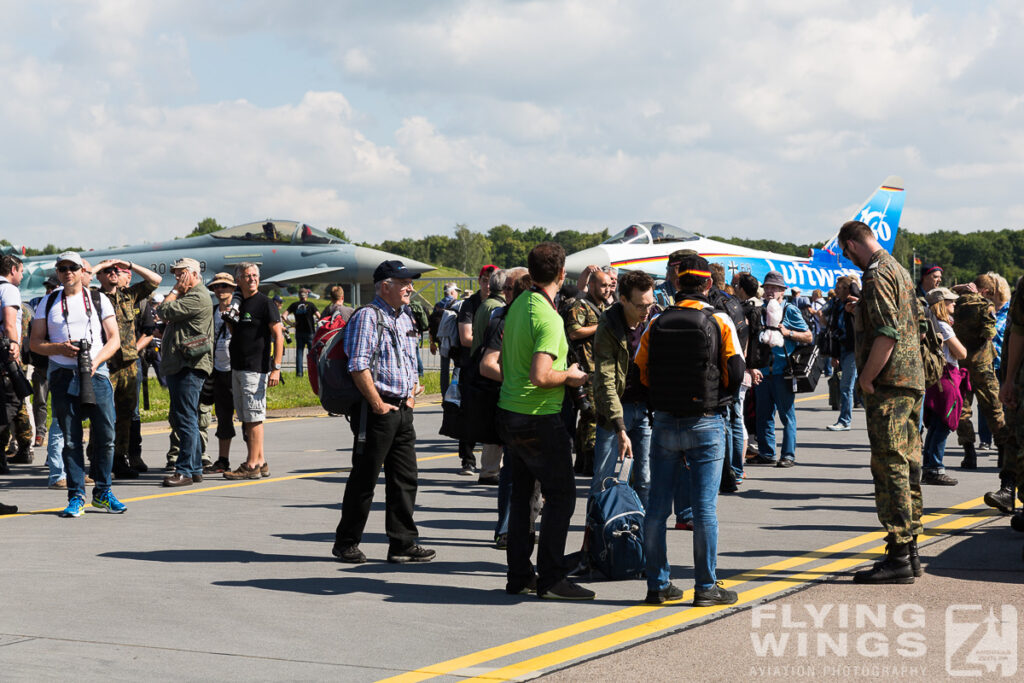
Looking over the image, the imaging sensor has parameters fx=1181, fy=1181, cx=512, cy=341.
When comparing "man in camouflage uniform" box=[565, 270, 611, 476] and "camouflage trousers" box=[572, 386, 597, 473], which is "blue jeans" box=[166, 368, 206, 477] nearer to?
"camouflage trousers" box=[572, 386, 597, 473]

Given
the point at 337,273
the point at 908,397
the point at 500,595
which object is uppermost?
the point at 337,273

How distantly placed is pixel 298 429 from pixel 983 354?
9.33 m

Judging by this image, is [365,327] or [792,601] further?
[365,327]

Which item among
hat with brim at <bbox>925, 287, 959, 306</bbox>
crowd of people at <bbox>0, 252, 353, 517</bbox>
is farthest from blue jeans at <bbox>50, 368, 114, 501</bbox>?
hat with brim at <bbox>925, 287, 959, 306</bbox>

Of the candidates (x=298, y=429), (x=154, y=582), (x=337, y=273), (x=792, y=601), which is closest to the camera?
(x=792, y=601)

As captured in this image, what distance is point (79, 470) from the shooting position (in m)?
9.11

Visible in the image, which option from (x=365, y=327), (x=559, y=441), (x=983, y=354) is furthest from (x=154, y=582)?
(x=983, y=354)

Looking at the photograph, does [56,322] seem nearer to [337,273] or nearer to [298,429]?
[298,429]

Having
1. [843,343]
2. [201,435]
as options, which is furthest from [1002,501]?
[201,435]

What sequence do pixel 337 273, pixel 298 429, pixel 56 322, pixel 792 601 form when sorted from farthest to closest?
pixel 337 273, pixel 298 429, pixel 56 322, pixel 792 601

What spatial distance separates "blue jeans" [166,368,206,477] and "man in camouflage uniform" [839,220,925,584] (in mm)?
6320

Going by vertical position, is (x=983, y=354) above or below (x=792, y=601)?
above

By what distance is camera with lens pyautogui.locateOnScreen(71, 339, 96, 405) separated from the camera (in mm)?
8875

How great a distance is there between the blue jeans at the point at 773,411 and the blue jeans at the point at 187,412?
551cm
